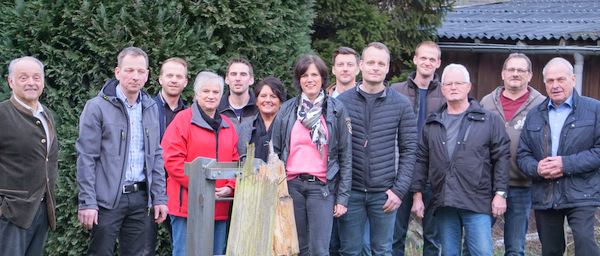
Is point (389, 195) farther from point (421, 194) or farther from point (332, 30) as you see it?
point (332, 30)

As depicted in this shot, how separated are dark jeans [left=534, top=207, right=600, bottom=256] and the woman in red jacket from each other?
264 centimetres

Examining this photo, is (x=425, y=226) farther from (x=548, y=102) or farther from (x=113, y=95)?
(x=113, y=95)

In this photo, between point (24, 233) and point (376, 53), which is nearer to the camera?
point (24, 233)

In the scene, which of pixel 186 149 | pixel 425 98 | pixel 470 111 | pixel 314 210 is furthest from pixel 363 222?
pixel 186 149

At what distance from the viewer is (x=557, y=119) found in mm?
5496

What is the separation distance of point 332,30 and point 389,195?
3.64 meters

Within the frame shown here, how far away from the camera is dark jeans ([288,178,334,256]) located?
16.5ft

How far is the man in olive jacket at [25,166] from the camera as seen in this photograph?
452 cm

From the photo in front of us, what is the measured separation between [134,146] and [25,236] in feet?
3.27

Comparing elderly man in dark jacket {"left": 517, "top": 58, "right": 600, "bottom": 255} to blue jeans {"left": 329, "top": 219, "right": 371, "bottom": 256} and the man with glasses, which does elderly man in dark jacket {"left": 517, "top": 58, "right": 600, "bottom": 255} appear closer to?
the man with glasses

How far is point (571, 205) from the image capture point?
5.27 m

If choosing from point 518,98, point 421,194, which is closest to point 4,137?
point 421,194

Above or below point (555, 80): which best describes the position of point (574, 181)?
below

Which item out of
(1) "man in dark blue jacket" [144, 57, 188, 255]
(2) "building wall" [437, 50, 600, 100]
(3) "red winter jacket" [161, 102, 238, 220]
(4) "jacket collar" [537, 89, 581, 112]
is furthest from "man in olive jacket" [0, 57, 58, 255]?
(2) "building wall" [437, 50, 600, 100]
